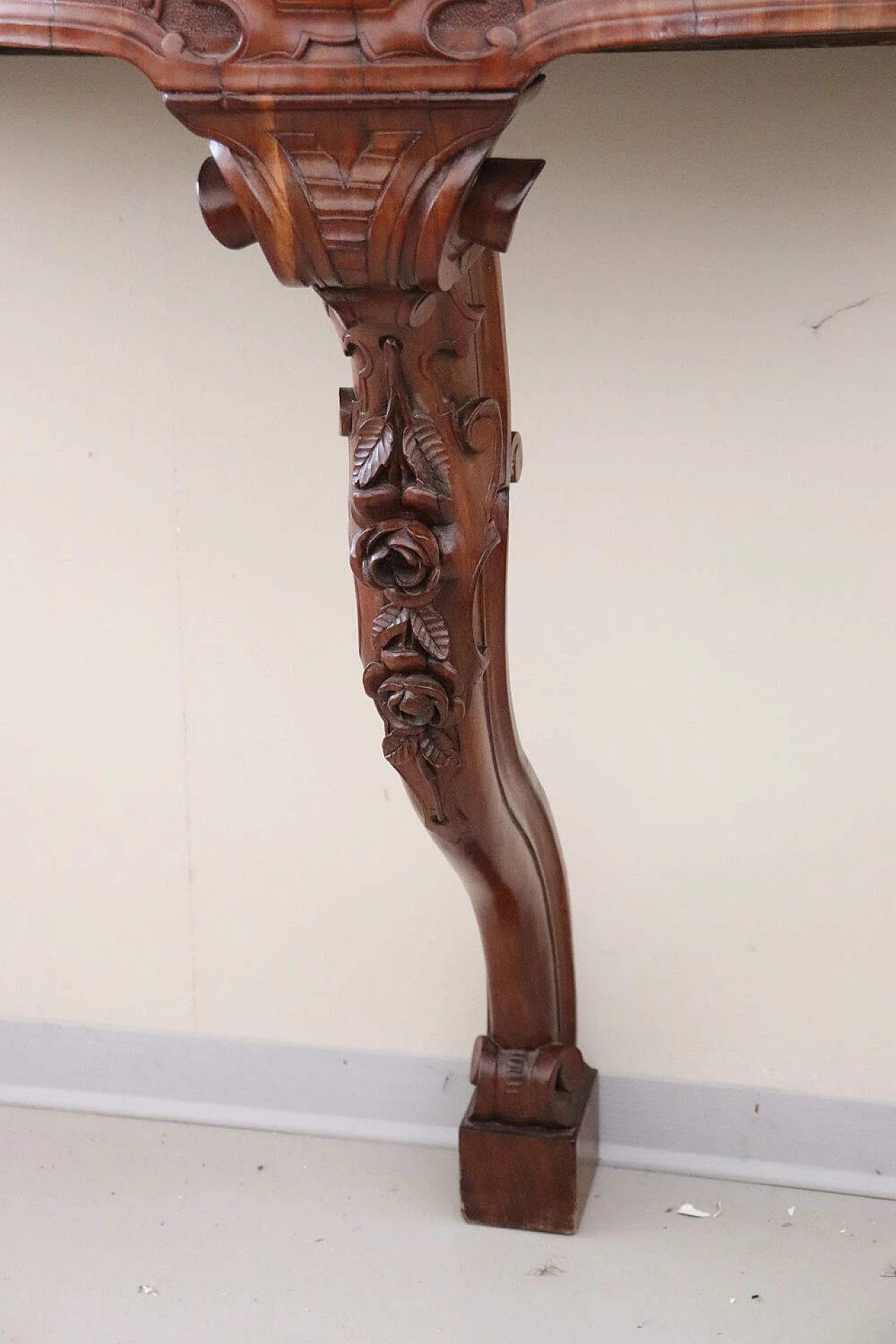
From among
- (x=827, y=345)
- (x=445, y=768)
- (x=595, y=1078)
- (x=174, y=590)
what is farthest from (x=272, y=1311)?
(x=827, y=345)

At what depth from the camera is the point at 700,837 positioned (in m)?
1.32

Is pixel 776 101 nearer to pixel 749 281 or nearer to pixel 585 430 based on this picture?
pixel 749 281

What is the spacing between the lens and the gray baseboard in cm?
134

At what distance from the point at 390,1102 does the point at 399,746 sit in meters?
0.55

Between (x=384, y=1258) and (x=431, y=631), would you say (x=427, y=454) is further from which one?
(x=384, y=1258)

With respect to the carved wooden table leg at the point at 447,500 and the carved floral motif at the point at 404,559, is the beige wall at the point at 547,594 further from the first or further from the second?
the carved floral motif at the point at 404,559

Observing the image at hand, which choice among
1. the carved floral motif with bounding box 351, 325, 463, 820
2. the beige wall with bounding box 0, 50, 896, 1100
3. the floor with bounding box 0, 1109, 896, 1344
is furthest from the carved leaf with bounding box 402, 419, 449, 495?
the floor with bounding box 0, 1109, 896, 1344

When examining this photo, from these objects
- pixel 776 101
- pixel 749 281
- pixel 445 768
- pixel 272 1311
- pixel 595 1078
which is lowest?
pixel 272 1311

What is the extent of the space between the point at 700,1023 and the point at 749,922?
4.3 inches

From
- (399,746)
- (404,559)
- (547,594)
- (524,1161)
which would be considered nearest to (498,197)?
(404,559)

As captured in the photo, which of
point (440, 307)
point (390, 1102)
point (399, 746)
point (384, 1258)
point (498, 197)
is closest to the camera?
point (498, 197)

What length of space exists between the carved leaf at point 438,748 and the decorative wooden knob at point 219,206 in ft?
1.19

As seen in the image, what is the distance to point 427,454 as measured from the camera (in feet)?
3.09

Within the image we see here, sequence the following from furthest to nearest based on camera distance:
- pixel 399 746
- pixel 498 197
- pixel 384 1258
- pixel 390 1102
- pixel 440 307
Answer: pixel 390 1102 < pixel 384 1258 < pixel 399 746 < pixel 440 307 < pixel 498 197
